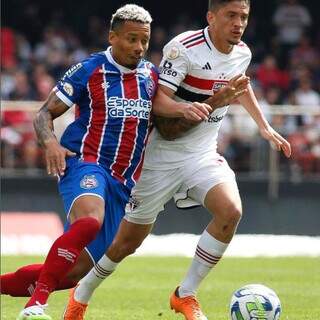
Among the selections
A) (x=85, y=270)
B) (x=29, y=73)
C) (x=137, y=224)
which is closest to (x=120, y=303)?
(x=137, y=224)

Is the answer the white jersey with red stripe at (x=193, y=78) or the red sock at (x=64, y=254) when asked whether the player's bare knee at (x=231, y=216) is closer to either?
the white jersey with red stripe at (x=193, y=78)

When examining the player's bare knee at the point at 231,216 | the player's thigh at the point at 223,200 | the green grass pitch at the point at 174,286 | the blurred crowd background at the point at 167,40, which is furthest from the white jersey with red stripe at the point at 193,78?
the blurred crowd background at the point at 167,40

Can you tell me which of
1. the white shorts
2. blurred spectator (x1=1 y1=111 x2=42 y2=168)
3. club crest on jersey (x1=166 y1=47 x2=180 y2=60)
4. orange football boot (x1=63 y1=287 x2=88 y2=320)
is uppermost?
club crest on jersey (x1=166 y1=47 x2=180 y2=60)

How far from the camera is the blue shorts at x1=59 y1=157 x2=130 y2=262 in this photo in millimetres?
8859

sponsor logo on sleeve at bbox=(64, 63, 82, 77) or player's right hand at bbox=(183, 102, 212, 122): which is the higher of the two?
sponsor logo on sleeve at bbox=(64, 63, 82, 77)

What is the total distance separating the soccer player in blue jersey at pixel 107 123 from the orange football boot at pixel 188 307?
3.31 ft

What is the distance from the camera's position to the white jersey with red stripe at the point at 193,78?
9.76 metres

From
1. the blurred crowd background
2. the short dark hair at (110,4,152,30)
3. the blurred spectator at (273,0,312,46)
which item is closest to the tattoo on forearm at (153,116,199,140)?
the short dark hair at (110,4,152,30)

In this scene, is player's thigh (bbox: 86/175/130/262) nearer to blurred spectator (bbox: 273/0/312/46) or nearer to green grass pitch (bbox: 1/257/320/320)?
green grass pitch (bbox: 1/257/320/320)

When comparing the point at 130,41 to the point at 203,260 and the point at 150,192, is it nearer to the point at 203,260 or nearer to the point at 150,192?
the point at 150,192

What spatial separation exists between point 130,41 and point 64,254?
5.73 feet

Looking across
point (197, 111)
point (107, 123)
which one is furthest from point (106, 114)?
point (197, 111)

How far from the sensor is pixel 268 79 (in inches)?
933

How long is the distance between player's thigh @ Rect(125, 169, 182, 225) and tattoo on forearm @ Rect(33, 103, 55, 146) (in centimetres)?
137
